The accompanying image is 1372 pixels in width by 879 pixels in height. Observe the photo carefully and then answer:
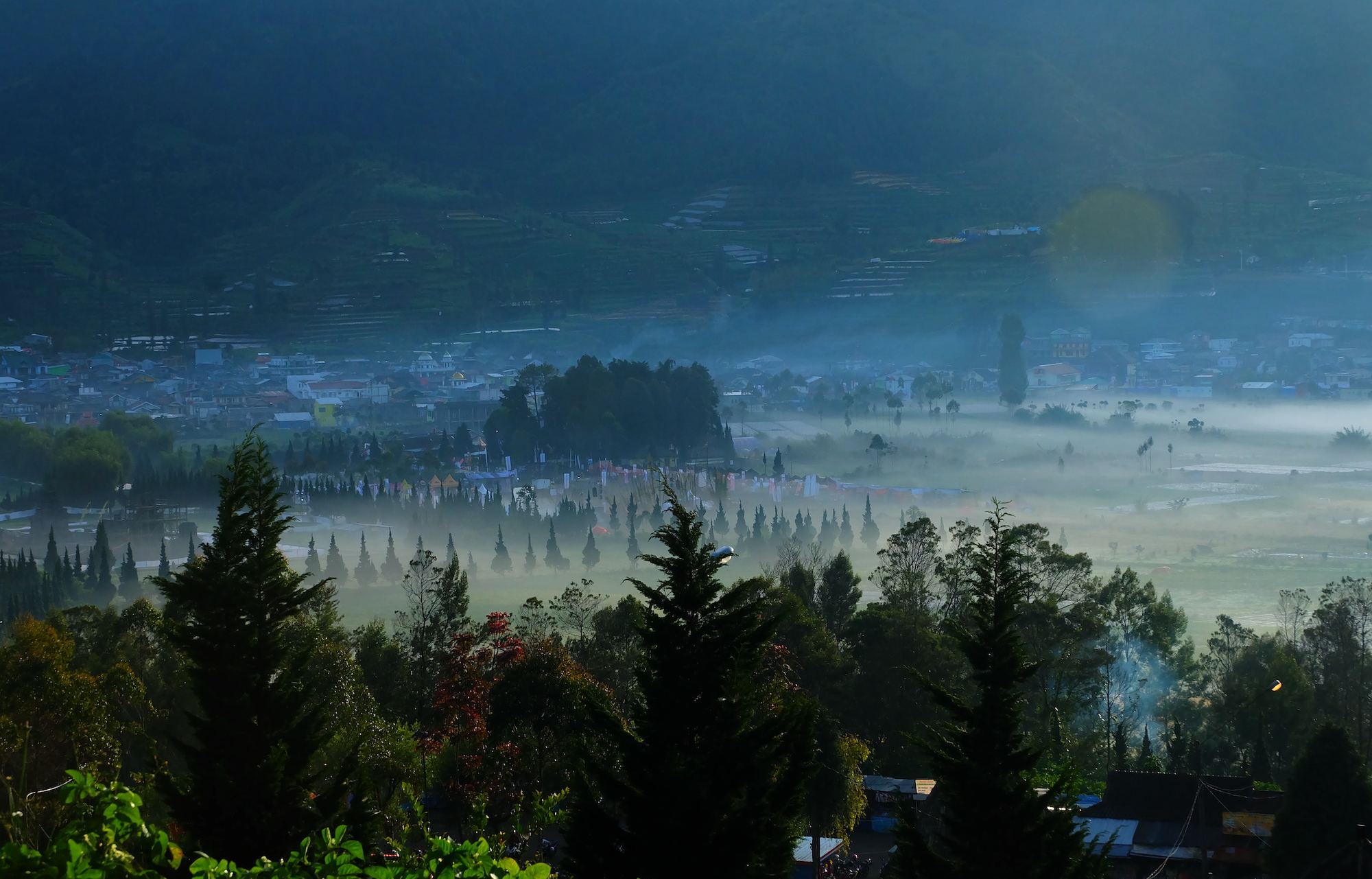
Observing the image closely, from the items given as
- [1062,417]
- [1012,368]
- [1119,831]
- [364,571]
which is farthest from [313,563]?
[1012,368]

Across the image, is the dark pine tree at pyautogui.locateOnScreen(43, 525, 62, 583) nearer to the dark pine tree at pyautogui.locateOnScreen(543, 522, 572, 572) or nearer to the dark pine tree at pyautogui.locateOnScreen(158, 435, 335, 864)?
the dark pine tree at pyautogui.locateOnScreen(543, 522, 572, 572)

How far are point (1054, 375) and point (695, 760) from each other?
116 meters

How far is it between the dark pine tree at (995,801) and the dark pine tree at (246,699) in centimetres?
482

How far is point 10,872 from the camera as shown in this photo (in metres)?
5.13

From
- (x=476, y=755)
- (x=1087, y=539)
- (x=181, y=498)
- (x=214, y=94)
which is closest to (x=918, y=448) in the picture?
(x=1087, y=539)

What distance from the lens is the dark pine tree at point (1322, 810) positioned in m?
16.1

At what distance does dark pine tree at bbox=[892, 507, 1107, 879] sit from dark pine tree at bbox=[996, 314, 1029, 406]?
10446cm

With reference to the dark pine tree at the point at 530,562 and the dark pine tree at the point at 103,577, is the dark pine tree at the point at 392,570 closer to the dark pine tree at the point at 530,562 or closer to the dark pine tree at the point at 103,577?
the dark pine tree at the point at 530,562

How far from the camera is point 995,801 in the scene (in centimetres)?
991

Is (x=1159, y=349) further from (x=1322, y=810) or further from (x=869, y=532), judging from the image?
(x=1322, y=810)

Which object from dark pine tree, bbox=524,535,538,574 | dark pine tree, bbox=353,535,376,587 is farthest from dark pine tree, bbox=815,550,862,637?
dark pine tree, bbox=353,535,376,587

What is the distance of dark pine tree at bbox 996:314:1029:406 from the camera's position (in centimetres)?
11262

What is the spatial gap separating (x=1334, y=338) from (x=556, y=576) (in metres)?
94.8

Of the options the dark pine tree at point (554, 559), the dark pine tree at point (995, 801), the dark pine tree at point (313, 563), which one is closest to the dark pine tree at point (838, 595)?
the dark pine tree at point (995, 801)
